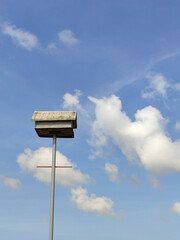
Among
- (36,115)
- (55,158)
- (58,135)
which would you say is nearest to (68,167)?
(55,158)

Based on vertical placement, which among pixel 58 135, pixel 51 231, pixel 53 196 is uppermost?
pixel 58 135

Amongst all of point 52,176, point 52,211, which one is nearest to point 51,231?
point 52,211

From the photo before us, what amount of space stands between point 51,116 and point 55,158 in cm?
162

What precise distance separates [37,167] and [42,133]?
140cm

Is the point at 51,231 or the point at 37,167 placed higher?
the point at 37,167

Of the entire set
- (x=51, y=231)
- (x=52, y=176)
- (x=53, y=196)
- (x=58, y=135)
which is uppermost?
(x=58, y=135)

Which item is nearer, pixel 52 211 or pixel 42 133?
pixel 52 211

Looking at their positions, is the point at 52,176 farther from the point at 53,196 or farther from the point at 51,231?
the point at 51,231

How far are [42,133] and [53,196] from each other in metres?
2.54

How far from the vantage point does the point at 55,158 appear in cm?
1225

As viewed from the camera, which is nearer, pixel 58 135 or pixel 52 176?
pixel 52 176

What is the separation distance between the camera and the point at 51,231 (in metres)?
11.4

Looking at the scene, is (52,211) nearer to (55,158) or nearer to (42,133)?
(55,158)

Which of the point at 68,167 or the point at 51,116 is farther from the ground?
the point at 51,116
